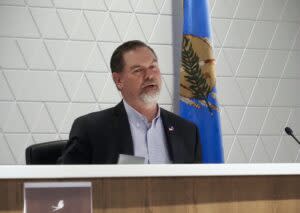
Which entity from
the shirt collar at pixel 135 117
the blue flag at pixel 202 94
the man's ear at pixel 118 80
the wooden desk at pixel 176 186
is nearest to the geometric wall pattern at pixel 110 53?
the blue flag at pixel 202 94

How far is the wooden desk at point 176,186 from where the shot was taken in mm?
1474

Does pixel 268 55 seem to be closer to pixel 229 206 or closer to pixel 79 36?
pixel 79 36

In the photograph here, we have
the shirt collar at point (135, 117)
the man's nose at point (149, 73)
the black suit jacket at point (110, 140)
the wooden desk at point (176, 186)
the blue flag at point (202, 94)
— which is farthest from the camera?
the blue flag at point (202, 94)

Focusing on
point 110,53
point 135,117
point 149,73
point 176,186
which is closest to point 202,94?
point 110,53

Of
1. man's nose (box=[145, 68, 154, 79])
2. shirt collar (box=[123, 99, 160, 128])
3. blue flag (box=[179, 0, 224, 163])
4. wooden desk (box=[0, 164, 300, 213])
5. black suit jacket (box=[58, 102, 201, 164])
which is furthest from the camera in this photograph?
blue flag (box=[179, 0, 224, 163])

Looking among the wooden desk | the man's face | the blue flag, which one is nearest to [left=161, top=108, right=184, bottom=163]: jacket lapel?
the man's face

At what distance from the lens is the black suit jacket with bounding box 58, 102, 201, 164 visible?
239 centimetres

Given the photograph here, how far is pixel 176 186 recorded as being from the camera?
160 centimetres

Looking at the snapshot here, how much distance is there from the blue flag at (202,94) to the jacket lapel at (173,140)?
3.63 feet

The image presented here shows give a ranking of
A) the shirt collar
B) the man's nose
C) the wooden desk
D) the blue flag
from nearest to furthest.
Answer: the wooden desk → the shirt collar → the man's nose → the blue flag

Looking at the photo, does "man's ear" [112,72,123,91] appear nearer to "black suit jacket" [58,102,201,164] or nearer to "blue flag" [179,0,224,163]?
"black suit jacket" [58,102,201,164]

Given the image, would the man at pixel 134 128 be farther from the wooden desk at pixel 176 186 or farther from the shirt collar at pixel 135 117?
the wooden desk at pixel 176 186

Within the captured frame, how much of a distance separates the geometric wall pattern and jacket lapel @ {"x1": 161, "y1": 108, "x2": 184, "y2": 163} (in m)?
1.34

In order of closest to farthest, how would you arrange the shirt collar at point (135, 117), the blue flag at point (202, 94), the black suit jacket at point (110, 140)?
the black suit jacket at point (110, 140) < the shirt collar at point (135, 117) < the blue flag at point (202, 94)
